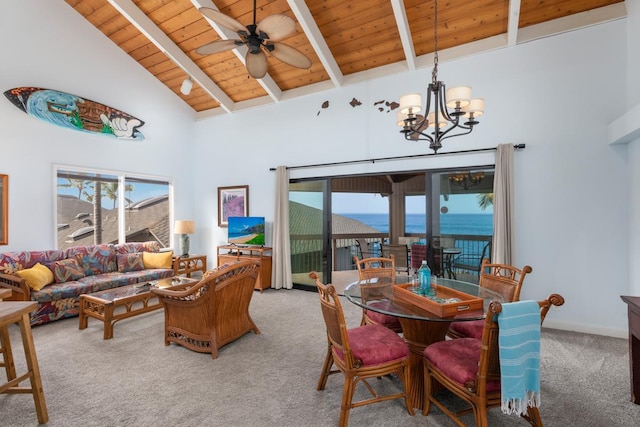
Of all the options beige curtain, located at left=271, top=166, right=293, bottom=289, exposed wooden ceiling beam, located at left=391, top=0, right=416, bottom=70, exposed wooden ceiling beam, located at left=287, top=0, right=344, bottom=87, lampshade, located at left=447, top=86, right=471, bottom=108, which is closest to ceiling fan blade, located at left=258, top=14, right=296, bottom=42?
lampshade, located at left=447, top=86, right=471, bottom=108

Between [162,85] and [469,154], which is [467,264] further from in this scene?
[162,85]

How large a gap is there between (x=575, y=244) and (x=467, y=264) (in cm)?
124

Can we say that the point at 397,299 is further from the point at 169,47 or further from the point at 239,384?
the point at 169,47

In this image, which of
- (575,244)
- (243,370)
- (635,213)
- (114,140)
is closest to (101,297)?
(243,370)

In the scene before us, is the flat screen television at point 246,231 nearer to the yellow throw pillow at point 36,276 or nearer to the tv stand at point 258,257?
the tv stand at point 258,257

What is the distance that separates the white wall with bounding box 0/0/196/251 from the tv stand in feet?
7.16

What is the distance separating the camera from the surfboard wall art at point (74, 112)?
14.8 ft

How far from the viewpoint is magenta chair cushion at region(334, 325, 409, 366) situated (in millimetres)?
2086

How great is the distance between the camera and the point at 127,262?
5230 mm

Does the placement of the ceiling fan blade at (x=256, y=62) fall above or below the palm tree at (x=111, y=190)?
above

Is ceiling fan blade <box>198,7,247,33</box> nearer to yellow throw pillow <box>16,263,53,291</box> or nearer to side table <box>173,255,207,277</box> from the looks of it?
yellow throw pillow <box>16,263,53,291</box>

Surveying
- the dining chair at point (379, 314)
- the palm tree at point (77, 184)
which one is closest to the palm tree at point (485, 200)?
the dining chair at point (379, 314)

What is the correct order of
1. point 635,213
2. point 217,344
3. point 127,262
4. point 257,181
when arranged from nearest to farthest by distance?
point 217,344
point 635,213
point 127,262
point 257,181

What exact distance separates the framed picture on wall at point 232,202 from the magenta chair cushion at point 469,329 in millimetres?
4555
